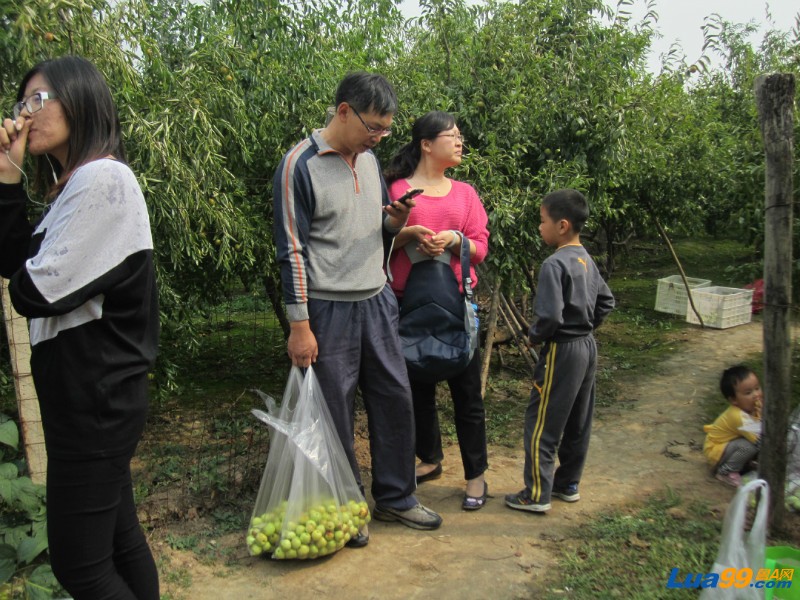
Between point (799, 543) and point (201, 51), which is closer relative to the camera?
point (799, 543)

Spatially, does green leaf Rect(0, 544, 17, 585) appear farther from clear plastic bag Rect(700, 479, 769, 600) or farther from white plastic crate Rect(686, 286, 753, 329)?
white plastic crate Rect(686, 286, 753, 329)

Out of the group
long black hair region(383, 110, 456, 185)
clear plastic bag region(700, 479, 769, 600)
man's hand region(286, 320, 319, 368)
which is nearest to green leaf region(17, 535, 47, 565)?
man's hand region(286, 320, 319, 368)

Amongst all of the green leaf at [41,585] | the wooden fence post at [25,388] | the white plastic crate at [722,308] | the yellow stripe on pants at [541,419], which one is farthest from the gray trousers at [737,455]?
the white plastic crate at [722,308]

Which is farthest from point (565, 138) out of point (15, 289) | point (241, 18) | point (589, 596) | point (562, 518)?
point (15, 289)

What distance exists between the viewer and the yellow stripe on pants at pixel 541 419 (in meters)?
3.42

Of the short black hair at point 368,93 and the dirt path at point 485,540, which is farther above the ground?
the short black hair at point 368,93

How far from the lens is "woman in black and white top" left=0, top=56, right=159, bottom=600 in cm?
175

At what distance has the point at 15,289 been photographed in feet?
5.62

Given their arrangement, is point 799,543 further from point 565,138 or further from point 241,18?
point 241,18

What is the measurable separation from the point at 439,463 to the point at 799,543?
1.73m

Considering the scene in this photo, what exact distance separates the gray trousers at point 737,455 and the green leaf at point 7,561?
3.38 m

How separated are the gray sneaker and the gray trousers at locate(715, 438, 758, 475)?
1.64 meters

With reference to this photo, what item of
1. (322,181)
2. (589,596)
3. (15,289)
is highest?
(322,181)

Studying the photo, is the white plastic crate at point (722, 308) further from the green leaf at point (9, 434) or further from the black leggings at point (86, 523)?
the black leggings at point (86, 523)
